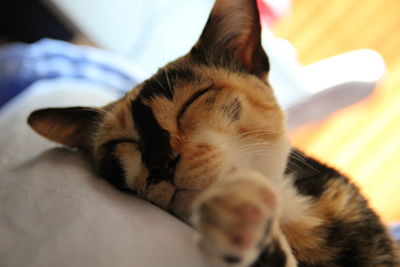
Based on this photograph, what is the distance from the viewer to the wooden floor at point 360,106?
1.78 metres

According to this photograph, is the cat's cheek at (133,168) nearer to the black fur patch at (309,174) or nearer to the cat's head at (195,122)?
the cat's head at (195,122)

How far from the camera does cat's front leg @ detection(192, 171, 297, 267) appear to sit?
39 centimetres

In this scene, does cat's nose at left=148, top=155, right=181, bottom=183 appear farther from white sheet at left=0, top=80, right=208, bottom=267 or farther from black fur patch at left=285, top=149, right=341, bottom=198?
black fur patch at left=285, top=149, right=341, bottom=198

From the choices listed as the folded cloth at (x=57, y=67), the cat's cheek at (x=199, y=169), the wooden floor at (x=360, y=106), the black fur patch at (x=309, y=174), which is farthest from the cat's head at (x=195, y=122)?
the wooden floor at (x=360, y=106)

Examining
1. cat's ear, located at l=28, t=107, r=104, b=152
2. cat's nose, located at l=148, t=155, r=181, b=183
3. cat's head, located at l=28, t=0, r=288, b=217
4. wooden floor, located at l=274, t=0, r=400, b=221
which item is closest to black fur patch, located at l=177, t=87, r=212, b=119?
cat's head, located at l=28, t=0, r=288, b=217

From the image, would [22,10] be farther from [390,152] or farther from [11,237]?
[390,152]

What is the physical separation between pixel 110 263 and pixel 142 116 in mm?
328

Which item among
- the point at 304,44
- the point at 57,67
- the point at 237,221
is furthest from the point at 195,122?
the point at 304,44

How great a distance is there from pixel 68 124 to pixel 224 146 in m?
0.49

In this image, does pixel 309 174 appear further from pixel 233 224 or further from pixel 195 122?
pixel 233 224

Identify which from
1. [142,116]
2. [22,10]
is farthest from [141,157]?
[22,10]

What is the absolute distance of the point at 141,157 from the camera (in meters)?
0.74

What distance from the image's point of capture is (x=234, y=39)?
900 mm

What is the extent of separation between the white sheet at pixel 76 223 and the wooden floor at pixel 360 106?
3.96ft
